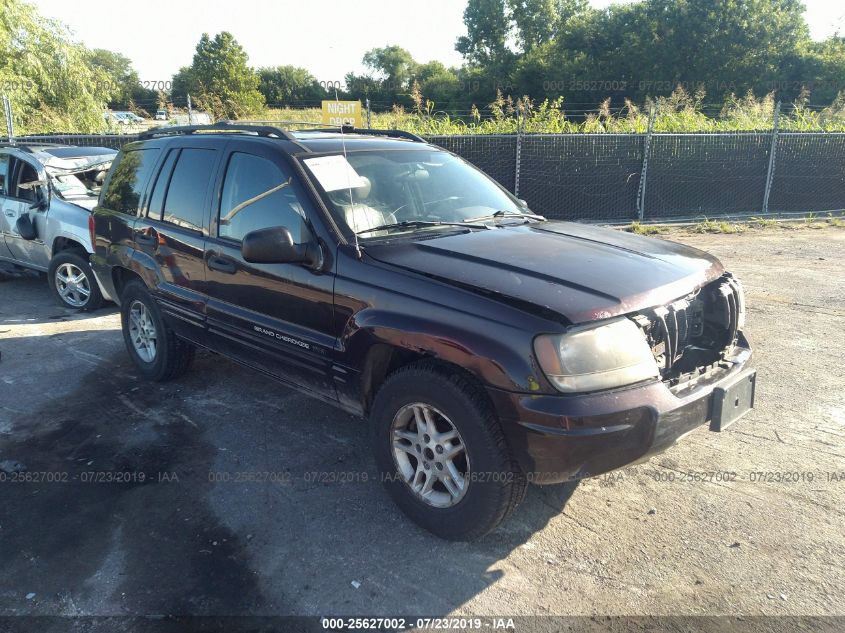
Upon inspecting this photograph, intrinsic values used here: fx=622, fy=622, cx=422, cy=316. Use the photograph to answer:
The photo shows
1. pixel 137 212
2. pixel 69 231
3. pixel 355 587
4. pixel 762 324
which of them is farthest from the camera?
pixel 69 231

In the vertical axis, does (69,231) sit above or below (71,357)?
above

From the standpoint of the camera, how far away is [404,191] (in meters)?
3.85

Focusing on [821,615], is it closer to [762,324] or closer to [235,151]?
[235,151]

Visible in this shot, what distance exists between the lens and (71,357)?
5758 millimetres

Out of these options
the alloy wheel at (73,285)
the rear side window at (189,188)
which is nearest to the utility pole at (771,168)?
the rear side window at (189,188)

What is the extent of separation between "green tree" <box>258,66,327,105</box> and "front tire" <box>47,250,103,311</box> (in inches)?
520

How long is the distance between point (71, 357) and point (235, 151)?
3.03 metres

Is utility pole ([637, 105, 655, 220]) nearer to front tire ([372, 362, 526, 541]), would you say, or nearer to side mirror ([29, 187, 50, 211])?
side mirror ([29, 187, 50, 211])

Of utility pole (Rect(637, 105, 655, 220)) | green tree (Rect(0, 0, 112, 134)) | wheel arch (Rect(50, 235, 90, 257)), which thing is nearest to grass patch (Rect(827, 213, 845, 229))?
utility pole (Rect(637, 105, 655, 220))

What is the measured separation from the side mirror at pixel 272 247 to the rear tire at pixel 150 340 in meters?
1.93

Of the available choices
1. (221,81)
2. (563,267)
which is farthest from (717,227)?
(221,81)

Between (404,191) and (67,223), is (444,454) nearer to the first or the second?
(404,191)

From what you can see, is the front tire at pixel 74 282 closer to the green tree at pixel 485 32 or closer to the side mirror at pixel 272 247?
the side mirror at pixel 272 247

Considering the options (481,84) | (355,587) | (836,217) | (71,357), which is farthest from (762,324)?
(481,84)
